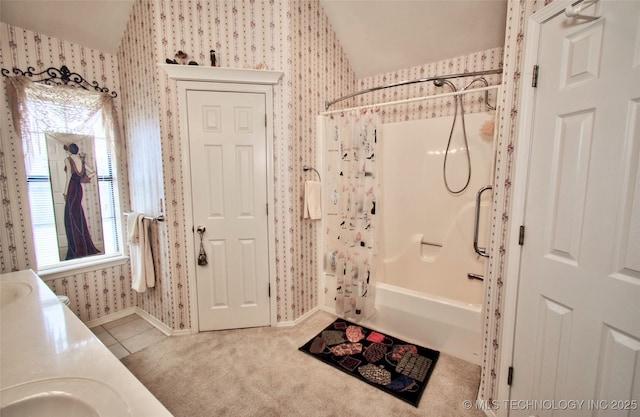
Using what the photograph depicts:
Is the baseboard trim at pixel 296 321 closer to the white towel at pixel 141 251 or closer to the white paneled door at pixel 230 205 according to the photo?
the white paneled door at pixel 230 205

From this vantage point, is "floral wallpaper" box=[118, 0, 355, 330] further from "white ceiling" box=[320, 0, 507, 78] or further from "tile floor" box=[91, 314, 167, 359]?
"white ceiling" box=[320, 0, 507, 78]

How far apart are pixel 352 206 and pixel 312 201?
0.37 metres

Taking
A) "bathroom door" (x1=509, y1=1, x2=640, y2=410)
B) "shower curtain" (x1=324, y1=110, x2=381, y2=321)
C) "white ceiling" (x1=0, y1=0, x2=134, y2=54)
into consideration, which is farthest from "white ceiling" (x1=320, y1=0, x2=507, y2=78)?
"white ceiling" (x1=0, y1=0, x2=134, y2=54)

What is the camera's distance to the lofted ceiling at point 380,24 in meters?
2.06

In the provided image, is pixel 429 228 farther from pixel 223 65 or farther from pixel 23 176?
pixel 23 176

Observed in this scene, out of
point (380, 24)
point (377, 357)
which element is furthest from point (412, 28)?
point (377, 357)

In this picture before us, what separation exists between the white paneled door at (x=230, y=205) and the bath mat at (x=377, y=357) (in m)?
0.65

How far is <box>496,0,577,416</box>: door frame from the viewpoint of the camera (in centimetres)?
120

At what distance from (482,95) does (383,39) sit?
42.4 inches

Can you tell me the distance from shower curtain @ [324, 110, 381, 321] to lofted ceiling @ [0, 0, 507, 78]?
35.3 inches

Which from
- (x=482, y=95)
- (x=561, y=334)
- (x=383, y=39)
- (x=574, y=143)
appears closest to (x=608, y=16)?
(x=574, y=143)

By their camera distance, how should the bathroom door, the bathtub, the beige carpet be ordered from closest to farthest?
the bathroom door < the beige carpet < the bathtub

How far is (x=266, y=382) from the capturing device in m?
1.77

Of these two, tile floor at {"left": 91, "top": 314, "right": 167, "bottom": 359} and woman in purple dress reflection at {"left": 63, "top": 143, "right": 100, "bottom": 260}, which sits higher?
woman in purple dress reflection at {"left": 63, "top": 143, "right": 100, "bottom": 260}
